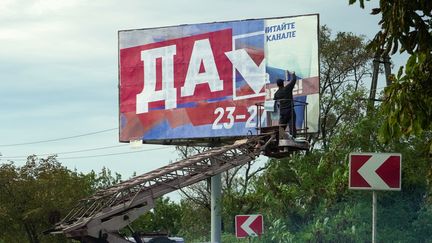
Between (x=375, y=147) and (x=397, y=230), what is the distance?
4.27 m

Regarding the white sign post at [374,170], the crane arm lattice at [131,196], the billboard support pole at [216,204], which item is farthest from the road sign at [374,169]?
the billboard support pole at [216,204]

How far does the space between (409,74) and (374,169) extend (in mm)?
7022

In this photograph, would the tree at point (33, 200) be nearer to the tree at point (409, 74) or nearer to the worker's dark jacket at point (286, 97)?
the worker's dark jacket at point (286, 97)

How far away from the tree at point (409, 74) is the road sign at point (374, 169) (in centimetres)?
666

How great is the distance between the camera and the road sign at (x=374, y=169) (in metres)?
16.2

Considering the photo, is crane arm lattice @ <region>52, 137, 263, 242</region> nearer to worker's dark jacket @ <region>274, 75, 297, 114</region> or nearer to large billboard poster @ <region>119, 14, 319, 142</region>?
worker's dark jacket @ <region>274, 75, 297, 114</region>

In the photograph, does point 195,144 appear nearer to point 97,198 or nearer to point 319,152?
point 319,152

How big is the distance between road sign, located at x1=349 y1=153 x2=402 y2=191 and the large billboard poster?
1792 centimetres

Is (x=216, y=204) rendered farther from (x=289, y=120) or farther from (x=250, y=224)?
(x=289, y=120)

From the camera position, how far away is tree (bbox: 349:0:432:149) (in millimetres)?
9227

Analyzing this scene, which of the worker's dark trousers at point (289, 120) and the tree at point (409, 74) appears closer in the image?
the tree at point (409, 74)

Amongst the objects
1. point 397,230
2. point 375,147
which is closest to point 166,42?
point 375,147

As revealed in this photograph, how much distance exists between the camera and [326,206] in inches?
1278

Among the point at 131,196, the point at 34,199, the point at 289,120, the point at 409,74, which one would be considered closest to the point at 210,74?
the point at 34,199
